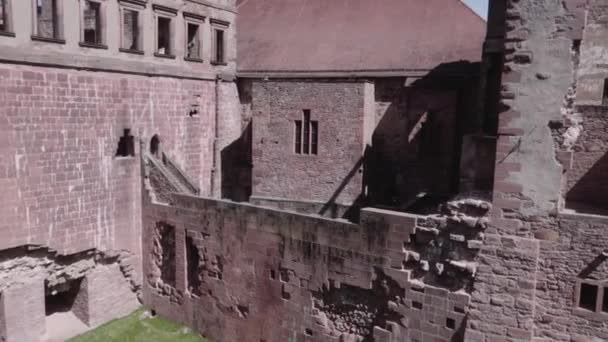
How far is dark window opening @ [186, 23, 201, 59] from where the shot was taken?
15.8m

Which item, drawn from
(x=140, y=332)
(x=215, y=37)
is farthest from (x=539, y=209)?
(x=215, y=37)

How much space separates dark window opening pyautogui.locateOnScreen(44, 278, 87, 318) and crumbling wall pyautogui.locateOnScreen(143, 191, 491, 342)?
1.92 metres

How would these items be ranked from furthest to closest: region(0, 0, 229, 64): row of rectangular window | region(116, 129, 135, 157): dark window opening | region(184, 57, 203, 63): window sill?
region(184, 57, 203, 63): window sill → region(116, 129, 135, 157): dark window opening → region(0, 0, 229, 64): row of rectangular window

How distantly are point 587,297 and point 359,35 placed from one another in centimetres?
1148

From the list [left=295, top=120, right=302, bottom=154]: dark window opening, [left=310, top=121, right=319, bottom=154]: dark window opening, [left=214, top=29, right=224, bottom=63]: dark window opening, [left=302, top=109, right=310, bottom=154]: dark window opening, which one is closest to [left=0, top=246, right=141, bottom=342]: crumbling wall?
[left=295, top=120, right=302, bottom=154]: dark window opening

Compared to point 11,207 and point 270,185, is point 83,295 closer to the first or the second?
point 11,207

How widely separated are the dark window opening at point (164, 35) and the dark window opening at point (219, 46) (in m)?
1.62

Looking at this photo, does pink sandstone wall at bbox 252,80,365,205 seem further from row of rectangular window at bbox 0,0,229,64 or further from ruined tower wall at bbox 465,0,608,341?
ruined tower wall at bbox 465,0,608,341

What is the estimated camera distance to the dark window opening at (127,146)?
13578 millimetres

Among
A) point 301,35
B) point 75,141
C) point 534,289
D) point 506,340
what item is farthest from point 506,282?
point 301,35

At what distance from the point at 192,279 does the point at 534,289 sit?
7.87 m

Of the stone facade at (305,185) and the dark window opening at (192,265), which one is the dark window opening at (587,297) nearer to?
the stone facade at (305,185)

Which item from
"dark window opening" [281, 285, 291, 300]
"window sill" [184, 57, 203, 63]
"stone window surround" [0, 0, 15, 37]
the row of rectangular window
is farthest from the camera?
"window sill" [184, 57, 203, 63]

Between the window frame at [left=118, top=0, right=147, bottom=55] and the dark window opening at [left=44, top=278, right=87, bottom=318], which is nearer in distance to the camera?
the dark window opening at [left=44, top=278, right=87, bottom=318]
